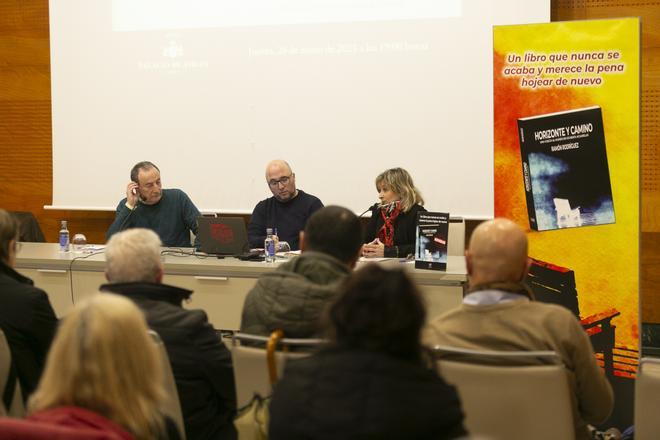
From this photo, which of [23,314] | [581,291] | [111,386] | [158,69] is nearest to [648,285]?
[581,291]

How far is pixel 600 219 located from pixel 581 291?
0.36 m

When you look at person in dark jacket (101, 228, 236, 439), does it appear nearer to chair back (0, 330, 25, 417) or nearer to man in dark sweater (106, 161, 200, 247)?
chair back (0, 330, 25, 417)

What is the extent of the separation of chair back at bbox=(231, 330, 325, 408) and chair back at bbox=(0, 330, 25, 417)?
2.02 feet

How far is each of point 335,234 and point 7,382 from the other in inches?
41.5

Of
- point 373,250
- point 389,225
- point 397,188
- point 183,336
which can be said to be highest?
point 397,188

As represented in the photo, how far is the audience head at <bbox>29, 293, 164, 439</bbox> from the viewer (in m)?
1.46

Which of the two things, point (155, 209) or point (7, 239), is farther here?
point (155, 209)

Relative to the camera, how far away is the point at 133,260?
2.50m

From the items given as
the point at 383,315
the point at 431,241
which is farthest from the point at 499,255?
the point at 431,241

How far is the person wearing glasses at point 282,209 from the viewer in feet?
16.4

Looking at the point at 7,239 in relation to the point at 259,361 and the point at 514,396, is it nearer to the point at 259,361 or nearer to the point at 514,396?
the point at 259,361

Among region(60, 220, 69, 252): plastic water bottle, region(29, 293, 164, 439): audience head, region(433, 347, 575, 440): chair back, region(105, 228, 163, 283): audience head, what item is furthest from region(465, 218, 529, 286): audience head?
region(60, 220, 69, 252): plastic water bottle

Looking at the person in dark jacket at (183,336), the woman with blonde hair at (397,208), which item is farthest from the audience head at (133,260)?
the woman with blonde hair at (397,208)

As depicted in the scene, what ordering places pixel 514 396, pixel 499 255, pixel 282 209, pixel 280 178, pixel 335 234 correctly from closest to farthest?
1. pixel 514 396
2. pixel 499 255
3. pixel 335 234
4. pixel 280 178
5. pixel 282 209
